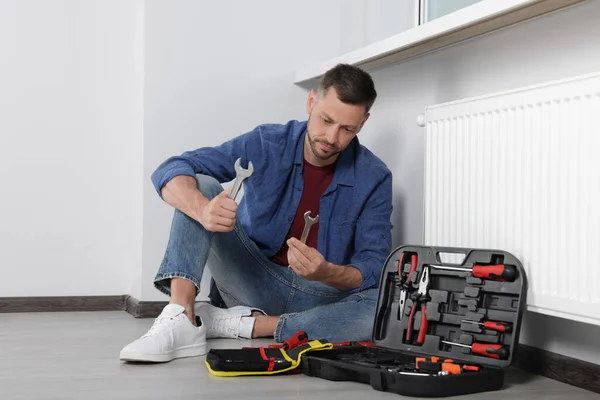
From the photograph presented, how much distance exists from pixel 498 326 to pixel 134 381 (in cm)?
78

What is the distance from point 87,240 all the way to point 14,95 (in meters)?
0.58

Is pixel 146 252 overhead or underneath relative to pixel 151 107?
underneath

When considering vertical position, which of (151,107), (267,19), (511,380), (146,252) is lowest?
(511,380)

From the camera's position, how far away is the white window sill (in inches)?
73.7

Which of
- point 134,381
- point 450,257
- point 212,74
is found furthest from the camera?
point 212,74

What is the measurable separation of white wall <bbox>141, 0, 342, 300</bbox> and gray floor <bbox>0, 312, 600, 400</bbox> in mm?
780

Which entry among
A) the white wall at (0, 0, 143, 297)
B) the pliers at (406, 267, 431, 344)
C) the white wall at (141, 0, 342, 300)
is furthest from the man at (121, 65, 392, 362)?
the white wall at (0, 0, 143, 297)

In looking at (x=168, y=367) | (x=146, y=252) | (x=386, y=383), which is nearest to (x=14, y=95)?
(x=146, y=252)

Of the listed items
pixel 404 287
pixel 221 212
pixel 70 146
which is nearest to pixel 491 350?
pixel 404 287

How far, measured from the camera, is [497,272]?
5.83ft

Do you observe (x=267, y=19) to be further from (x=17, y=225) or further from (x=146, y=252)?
(x=17, y=225)

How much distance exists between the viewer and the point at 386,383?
163cm

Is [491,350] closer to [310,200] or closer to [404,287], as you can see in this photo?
[404,287]

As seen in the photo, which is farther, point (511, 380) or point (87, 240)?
point (87, 240)
